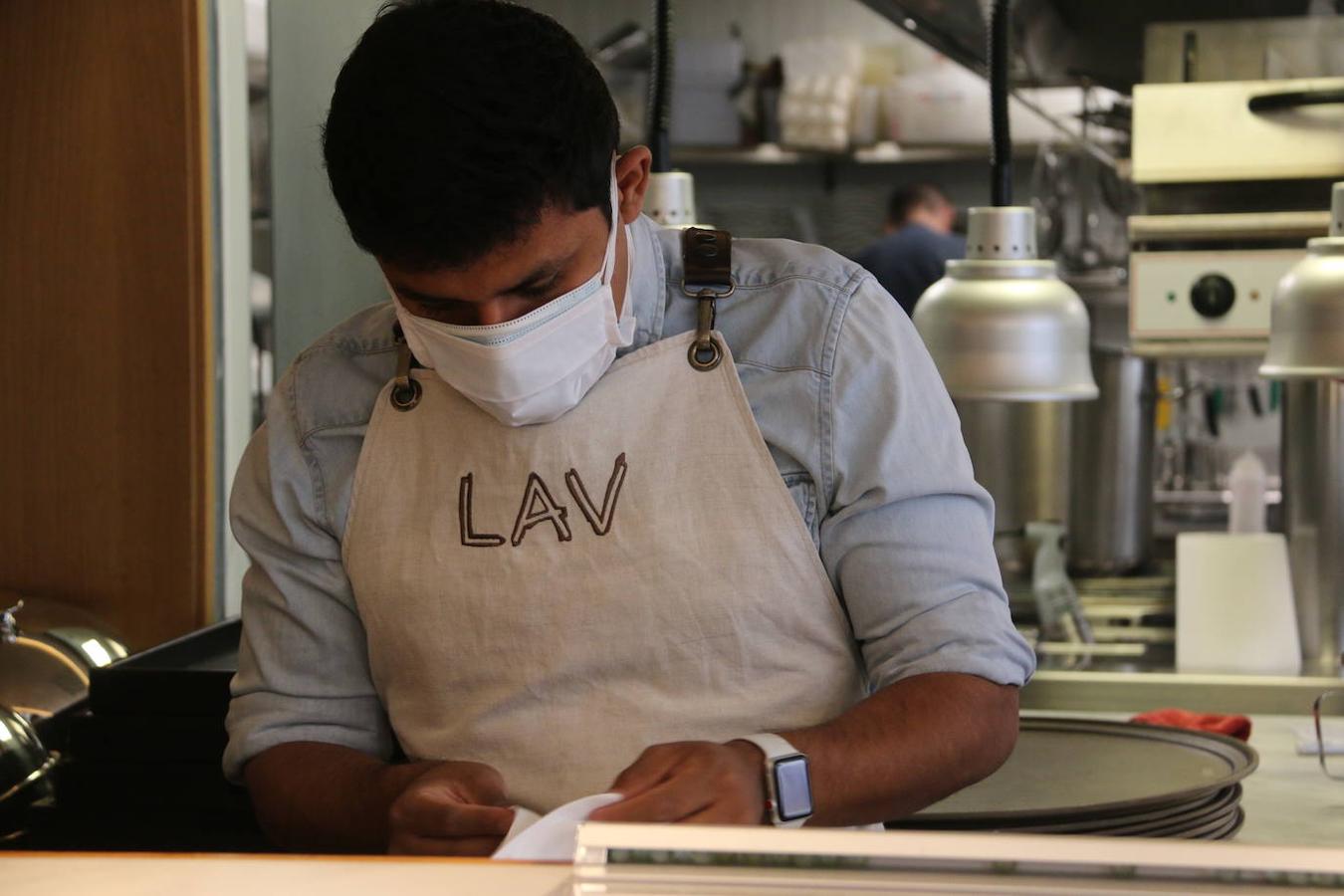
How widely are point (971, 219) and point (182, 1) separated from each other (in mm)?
1020

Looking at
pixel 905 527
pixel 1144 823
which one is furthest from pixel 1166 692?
pixel 905 527

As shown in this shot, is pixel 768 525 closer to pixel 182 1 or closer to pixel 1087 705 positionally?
pixel 182 1

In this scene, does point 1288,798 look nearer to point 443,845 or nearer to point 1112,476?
point 443,845

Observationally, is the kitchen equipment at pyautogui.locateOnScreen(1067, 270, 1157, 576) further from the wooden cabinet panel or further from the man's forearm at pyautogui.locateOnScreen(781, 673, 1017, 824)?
the man's forearm at pyautogui.locateOnScreen(781, 673, 1017, 824)

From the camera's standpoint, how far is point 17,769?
154 centimetres

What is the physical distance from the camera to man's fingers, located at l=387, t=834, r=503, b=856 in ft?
3.53

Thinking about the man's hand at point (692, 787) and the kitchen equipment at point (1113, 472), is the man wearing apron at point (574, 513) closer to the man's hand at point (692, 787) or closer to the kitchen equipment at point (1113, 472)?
the man's hand at point (692, 787)

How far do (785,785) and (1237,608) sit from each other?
190 cm

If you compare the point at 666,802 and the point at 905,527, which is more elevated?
the point at 905,527

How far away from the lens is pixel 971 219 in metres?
2.02

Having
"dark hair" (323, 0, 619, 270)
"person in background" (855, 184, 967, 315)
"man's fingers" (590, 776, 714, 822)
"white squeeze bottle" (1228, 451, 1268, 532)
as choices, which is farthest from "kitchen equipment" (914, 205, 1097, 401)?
"person in background" (855, 184, 967, 315)

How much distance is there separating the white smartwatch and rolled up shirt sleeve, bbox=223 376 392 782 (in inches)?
15.6

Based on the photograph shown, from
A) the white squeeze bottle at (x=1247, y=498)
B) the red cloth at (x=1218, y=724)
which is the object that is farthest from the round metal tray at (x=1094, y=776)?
the white squeeze bottle at (x=1247, y=498)

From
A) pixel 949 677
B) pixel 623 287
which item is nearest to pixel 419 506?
pixel 623 287
